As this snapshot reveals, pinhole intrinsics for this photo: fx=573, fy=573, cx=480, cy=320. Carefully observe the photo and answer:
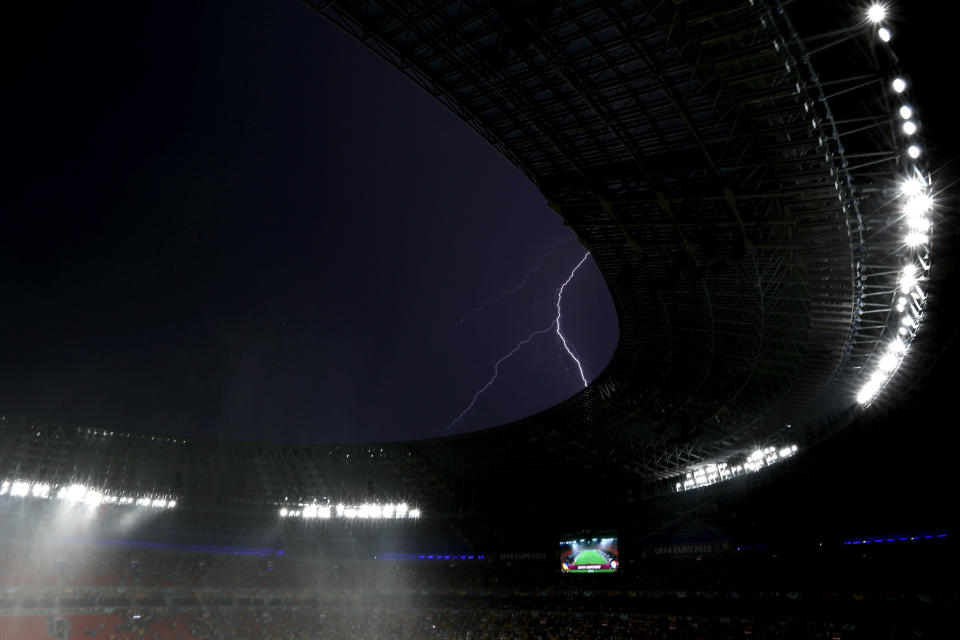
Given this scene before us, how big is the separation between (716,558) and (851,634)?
994 centimetres

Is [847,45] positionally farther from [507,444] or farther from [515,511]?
[515,511]

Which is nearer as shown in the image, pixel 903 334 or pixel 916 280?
pixel 916 280

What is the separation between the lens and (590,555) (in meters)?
43.0

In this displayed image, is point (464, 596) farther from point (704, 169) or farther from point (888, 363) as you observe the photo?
point (704, 169)

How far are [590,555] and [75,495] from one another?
4328 centimetres

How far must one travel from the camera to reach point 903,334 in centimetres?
2245

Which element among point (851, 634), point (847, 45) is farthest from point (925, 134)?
point (851, 634)

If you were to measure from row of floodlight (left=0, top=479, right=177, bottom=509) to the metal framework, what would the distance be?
4297 centimetres

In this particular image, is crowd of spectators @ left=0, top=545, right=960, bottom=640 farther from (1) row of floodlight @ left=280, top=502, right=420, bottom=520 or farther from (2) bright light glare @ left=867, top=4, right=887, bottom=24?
(2) bright light glare @ left=867, top=4, right=887, bottom=24

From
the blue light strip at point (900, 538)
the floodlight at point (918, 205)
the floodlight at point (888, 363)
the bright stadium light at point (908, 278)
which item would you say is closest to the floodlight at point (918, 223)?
the floodlight at point (918, 205)

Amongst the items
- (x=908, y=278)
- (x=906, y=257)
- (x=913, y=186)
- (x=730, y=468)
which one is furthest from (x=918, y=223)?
(x=730, y=468)

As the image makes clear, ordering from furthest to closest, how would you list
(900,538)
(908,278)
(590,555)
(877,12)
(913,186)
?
(590,555)
(900,538)
(908,278)
(913,186)
(877,12)

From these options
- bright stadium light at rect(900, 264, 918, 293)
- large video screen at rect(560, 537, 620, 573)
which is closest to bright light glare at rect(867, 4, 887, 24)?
bright stadium light at rect(900, 264, 918, 293)

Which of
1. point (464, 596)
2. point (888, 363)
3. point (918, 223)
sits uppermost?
point (918, 223)
